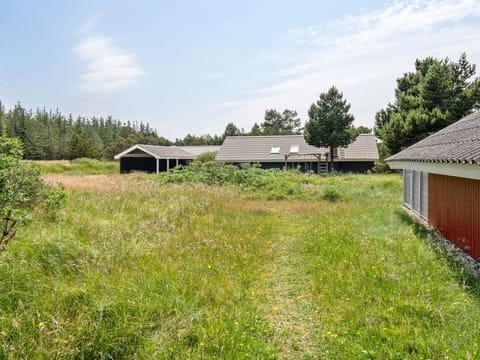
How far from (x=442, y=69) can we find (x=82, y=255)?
2532 centimetres

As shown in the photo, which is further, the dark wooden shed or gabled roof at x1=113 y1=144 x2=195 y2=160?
the dark wooden shed

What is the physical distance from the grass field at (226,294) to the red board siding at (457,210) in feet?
2.10

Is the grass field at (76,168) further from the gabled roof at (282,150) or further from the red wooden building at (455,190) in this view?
the red wooden building at (455,190)

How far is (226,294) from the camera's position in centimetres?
447

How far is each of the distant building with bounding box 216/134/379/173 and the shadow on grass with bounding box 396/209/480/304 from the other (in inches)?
951

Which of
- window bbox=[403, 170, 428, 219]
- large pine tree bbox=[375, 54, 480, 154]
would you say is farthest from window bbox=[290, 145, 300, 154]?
window bbox=[403, 170, 428, 219]

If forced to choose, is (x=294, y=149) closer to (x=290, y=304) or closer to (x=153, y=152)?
(x=153, y=152)

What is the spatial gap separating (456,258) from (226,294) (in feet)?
13.1

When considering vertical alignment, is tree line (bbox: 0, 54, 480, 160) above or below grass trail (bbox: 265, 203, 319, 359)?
above

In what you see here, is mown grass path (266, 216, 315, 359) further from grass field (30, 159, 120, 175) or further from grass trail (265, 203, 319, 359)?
grass field (30, 159, 120, 175)

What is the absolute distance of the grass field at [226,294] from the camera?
3301 millimetres

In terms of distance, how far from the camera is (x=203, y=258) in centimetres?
579

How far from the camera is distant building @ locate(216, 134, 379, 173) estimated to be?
106 ft

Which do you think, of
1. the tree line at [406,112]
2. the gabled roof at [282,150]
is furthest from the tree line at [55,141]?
the gabled roof at [282,150]
